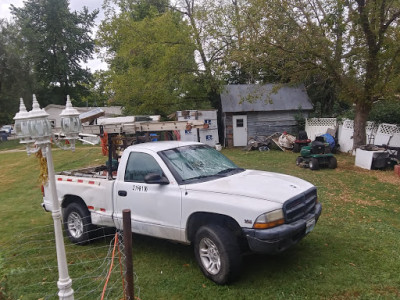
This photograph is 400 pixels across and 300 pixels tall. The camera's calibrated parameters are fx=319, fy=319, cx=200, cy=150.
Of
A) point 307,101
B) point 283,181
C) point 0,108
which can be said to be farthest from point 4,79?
point 283,181

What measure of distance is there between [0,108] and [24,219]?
104ft

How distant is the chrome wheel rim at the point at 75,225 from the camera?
5594 millimetres

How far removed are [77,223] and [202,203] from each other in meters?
2.85

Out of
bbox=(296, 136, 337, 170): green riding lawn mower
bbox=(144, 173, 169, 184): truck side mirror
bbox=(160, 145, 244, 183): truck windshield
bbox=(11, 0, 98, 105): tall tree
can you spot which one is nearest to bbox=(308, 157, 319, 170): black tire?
bbox=(296, 136, 337, 170): green riding lawn mower

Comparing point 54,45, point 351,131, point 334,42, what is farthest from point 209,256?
point 54,45

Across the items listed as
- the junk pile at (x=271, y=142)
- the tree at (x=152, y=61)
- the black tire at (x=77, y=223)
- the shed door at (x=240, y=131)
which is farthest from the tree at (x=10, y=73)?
the black tire at (x=77, y=223)

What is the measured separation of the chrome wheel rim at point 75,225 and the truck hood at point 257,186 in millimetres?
2526

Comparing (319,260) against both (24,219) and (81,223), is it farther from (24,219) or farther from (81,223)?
(24,219)

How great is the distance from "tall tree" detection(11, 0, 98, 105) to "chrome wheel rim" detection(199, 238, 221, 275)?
1576 inches

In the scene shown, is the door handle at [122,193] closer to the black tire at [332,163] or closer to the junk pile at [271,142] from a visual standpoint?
the black tire at [332,163]

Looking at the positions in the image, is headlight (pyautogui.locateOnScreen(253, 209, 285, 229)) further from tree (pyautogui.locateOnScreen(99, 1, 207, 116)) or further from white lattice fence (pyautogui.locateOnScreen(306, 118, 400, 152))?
tree (pyautogui.locateOnScreen(99, 1, 207, 116))

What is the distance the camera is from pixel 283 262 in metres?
4.48

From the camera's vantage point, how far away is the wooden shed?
771 inches

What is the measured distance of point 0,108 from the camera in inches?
1325
